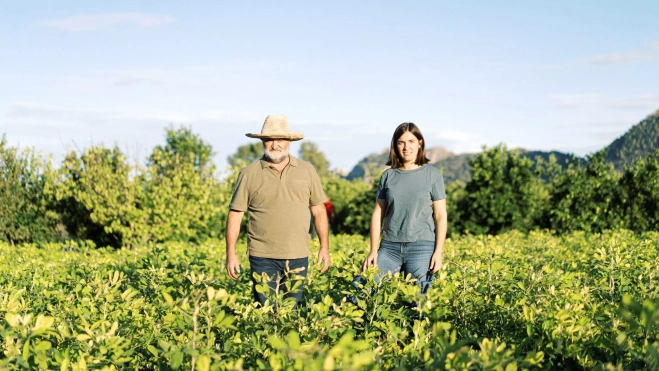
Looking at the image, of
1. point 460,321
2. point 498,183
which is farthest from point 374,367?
point 498,183

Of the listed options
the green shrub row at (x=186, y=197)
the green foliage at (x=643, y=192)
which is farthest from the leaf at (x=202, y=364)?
the green foliage at (x=643, y=192)

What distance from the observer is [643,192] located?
15.3 metres

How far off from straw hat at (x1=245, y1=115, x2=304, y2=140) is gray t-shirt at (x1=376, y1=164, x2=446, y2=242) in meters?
0.90

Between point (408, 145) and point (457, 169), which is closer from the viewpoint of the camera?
point (408, 145)

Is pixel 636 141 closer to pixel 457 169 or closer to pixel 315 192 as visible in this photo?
pixel 457 169

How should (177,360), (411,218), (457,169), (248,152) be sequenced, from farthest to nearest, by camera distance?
(457,169)
(248,152)
(411,218)
(177,360)

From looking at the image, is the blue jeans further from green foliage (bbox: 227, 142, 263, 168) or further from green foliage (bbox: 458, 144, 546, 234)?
green foliage (bbox: 227, 142, 263, 168)

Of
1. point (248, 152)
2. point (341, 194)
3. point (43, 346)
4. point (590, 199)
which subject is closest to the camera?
point (43, 346)

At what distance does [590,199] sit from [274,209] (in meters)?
13.4

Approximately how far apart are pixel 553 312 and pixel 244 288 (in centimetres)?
299

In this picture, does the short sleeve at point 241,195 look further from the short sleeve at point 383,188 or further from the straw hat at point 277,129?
the short sleeve at point 383,188

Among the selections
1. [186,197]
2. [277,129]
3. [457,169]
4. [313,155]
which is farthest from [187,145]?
[457,169]

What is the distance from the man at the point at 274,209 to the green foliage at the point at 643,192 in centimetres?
1338

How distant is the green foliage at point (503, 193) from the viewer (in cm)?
1639
